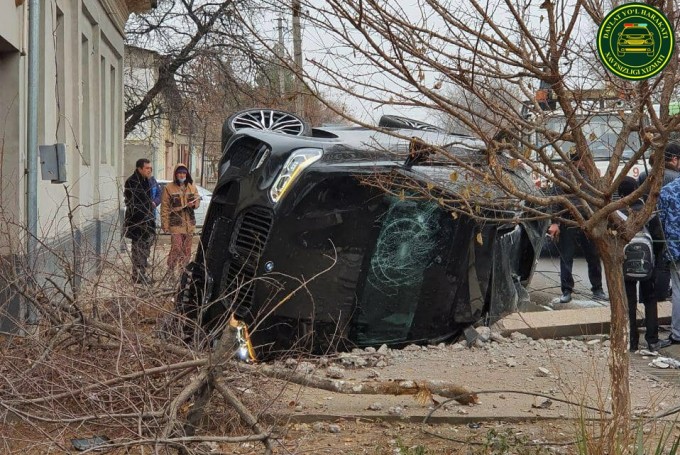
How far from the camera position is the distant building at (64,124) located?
7.42 m

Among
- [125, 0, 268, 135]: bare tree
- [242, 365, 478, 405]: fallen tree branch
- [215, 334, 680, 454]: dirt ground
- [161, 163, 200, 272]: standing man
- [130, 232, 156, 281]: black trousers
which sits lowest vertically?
[215, 334, 680, 454]: dirt ground

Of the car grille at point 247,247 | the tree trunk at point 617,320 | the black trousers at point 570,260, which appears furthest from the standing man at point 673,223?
the tree trunk at point 617,320

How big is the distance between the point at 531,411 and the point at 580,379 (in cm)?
92

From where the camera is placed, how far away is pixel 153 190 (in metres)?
13.9

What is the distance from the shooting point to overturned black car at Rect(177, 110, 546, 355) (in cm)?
708

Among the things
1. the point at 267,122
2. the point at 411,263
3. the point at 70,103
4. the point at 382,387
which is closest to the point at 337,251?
the point at 411,263

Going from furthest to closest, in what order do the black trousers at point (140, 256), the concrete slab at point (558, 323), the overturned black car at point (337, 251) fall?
the concrete slab at point (558, 323) → the overturned black car at point (337, 251) → the black trousers at point (140, 256)

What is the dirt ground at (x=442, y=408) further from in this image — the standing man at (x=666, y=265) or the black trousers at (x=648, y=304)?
the standing man at (x=666, y=265)

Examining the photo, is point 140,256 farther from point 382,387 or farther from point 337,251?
point 382,387

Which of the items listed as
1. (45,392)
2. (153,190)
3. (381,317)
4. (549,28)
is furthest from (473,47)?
(153,190)

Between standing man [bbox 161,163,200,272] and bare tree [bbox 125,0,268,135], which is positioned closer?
standing man [bbox 161,163,200,272]

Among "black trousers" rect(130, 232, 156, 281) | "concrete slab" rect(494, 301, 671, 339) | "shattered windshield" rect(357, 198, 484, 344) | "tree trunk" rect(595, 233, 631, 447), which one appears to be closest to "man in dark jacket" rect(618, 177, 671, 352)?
"concrete slab" rect(494, 301, 671, 339)

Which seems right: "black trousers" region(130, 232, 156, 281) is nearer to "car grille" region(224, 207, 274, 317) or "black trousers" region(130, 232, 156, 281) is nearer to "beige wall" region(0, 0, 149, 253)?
"beige wall" region(0, 0, 149, 253)

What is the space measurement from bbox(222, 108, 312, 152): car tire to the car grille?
1.33 m
